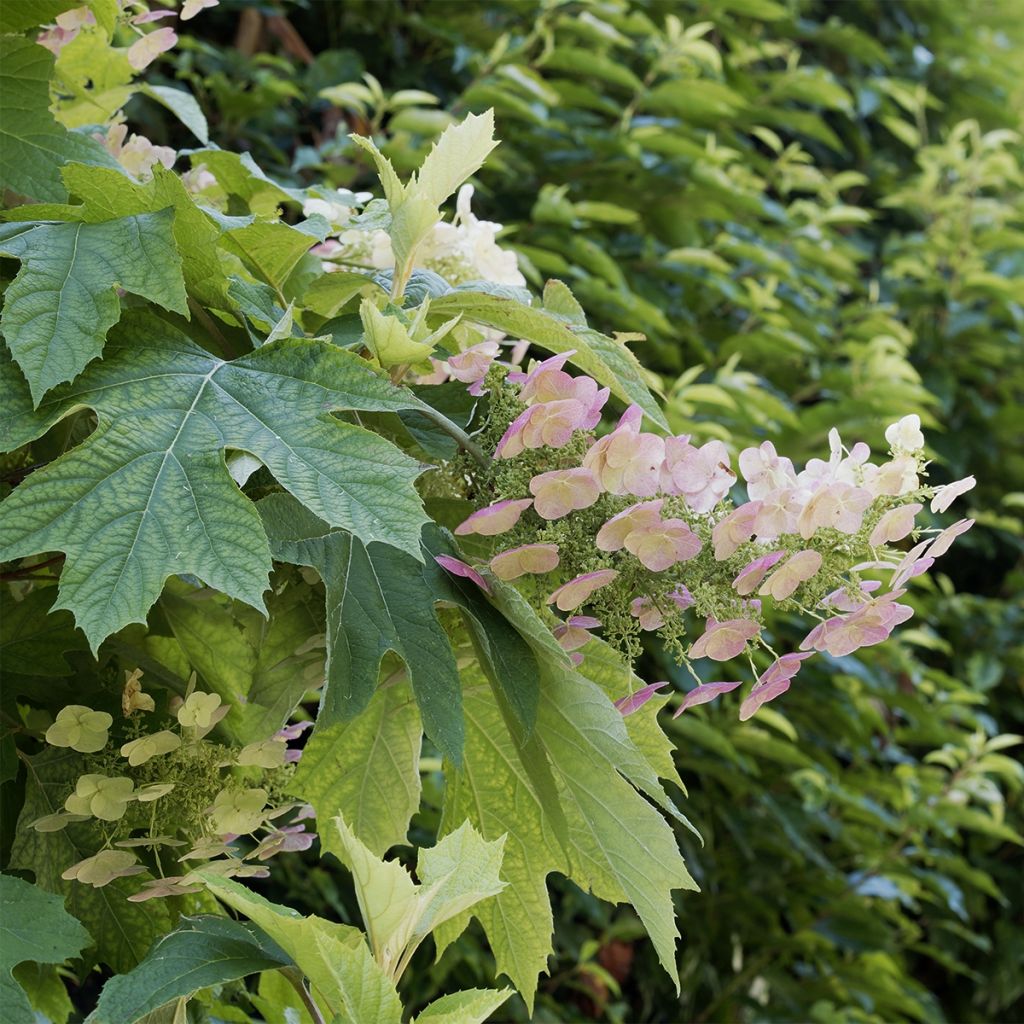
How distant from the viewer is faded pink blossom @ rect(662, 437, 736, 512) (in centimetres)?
55

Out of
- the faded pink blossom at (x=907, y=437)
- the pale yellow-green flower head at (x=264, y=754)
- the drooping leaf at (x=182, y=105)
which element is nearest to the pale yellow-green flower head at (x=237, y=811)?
the pale yellow-green flower head at (x=264, y=754)

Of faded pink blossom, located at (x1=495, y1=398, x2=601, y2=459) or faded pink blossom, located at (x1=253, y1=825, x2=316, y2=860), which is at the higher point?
faded pink blossom, located at (x1=495, y1=398, x2=601, y2=459)

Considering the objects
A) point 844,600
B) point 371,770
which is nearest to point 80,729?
point 371,770

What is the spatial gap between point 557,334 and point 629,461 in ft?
0.29

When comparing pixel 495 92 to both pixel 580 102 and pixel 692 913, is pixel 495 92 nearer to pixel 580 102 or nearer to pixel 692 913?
pixel 580 102

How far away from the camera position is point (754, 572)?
524 mm

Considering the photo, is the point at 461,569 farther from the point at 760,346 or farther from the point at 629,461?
the point at 760,346

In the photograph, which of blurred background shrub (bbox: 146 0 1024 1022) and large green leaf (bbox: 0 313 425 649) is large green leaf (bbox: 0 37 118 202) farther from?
blurred background shrub (bbox: 146 0 1024 1022)

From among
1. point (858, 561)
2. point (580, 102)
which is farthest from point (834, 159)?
point (858, 561)

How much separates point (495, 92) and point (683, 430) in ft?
1.64

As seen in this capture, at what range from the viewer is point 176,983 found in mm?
479

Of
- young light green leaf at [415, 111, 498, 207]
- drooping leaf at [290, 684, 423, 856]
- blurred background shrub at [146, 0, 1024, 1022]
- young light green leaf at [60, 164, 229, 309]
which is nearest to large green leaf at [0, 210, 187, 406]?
young light green leaf at [60, 164, 229, 309]

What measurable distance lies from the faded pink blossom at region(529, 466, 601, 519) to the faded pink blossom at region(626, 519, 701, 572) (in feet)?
0.08

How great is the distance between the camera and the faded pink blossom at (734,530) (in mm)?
527
